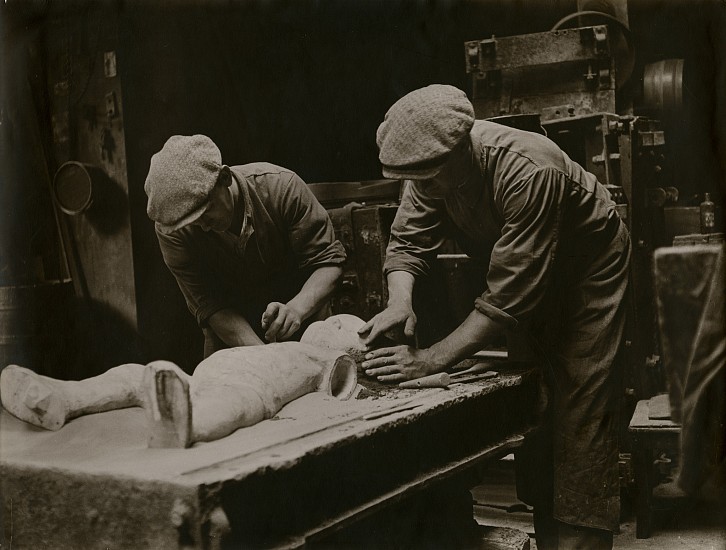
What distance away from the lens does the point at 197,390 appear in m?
2.83

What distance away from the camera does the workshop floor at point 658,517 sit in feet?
12.6

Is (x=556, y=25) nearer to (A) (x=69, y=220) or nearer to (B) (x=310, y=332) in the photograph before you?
(B) (x=310, y=332)

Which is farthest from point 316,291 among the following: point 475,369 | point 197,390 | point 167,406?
point 167,406

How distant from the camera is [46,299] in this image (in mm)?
3830

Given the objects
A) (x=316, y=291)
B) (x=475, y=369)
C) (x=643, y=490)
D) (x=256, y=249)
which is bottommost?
(x=643, y=490)

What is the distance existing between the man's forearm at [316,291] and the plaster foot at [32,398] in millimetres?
1479

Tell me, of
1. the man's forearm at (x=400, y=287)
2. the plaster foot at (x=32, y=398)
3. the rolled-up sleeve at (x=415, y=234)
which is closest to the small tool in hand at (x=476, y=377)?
the man's forearm at (x=400, y=287)

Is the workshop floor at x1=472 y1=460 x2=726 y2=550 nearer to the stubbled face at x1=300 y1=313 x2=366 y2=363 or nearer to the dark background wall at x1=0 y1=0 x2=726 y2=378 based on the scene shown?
the dark background wall at x1=0 y1=0 x2=726 y2=378

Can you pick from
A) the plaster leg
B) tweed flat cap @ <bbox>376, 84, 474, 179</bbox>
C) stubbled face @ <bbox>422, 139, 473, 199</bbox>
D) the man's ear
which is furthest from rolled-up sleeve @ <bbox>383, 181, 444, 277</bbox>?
the plaster leg

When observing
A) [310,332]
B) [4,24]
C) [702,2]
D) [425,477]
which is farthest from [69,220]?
[702,2]

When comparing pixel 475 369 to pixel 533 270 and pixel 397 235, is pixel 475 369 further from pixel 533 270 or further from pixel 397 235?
pixel 397 235

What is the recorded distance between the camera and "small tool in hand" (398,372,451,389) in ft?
11.5

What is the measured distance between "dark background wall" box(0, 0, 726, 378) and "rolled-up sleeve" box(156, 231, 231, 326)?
93mm

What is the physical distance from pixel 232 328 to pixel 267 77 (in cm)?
131
